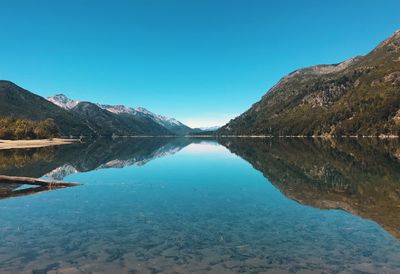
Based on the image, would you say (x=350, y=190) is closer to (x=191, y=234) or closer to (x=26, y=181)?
(x=191, y=234)

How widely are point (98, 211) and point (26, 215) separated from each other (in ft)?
23.7

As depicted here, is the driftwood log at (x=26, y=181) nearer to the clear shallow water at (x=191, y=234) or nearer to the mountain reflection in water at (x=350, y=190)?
the clear shallow water at (x=191, y=234)

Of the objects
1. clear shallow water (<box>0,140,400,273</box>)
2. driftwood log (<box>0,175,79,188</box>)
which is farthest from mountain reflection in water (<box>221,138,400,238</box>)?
driftwood log (<box>0,175,79,188</box>)

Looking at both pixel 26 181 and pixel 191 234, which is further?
pixel 26 181

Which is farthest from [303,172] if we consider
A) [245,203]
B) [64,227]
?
[64,227]

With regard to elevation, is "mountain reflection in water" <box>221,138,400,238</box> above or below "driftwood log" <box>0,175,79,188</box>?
below

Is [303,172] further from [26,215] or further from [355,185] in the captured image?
[26,215]

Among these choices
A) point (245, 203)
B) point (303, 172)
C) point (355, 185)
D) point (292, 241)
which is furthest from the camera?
point (303, 172)

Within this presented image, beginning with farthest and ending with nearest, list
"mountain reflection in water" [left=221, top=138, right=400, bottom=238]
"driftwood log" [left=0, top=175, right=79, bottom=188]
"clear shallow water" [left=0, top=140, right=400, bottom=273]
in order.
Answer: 1. "driftwood log" [left=0, top=175, right=79, bottom=188]
2. "mountain reflection in water" [left=221, top=138, right=400, bottom=238]
3. "clear shallow water" [left=0, top=140, right=400, bottom=273]

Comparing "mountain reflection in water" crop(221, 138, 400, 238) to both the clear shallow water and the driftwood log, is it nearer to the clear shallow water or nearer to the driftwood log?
the clear shallow water

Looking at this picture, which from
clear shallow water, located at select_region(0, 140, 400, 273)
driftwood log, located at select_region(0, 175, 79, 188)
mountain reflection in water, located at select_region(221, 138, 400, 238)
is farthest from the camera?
driftwood log, located at select_region(0, 175, 79, 188)

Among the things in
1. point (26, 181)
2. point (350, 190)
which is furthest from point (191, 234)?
point (26, 181)

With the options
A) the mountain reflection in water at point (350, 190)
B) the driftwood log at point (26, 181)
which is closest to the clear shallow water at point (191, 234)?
the mountain reflection in water at point (350, 190)

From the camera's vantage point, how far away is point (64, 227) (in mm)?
30484
